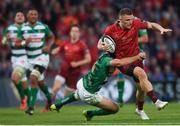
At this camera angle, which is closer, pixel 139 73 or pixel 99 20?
pixel 139 73

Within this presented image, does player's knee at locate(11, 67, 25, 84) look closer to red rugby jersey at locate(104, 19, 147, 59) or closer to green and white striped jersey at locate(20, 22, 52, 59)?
green and white striped jersey at locate(20, 22, 52, 59)

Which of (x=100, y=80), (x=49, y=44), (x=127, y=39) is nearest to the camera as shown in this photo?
(x=100, y=80)

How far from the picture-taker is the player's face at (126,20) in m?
15.0

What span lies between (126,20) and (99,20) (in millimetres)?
14440

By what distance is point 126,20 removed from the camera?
1507cm

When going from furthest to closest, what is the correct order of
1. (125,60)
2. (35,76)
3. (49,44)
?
(49,44), (35,76), (125,60)

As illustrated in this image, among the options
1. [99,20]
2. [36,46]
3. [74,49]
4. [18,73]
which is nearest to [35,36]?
[36,46]

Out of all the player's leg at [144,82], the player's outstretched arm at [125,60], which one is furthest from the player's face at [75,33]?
the player's outstretched arm at [125,60]

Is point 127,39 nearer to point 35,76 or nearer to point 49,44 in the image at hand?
point 35,76

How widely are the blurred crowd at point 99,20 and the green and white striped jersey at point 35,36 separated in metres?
6.35

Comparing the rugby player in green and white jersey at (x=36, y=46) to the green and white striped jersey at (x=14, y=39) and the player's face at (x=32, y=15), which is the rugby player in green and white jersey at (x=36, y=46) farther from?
the green and white striped jersey at (x=14, y=39)

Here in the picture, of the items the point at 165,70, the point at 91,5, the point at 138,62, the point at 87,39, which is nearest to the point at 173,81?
the point at 165,70

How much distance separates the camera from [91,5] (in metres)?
30.4

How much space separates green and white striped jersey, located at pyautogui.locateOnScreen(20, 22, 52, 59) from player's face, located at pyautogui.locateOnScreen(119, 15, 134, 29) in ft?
15.6
